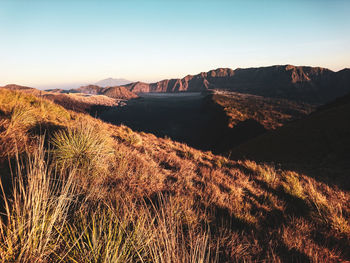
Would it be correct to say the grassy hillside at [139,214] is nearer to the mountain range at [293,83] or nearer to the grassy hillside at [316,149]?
the grassy hillside at [316,149]

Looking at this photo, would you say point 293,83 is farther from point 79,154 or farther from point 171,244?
point 171,244

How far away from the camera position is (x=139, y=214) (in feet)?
6.13

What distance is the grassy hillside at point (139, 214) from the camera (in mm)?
1096

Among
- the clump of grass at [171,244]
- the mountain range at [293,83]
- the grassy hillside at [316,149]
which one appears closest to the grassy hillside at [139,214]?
the clump of grass at [171,244]

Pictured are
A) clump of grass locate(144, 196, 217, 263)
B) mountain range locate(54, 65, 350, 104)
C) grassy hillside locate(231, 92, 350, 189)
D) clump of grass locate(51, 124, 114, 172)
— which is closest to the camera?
clump of grass locate(144, 196, 217, 263)

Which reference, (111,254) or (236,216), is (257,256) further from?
(111,254)

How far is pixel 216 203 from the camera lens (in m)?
2.68

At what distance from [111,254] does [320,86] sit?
185667mm

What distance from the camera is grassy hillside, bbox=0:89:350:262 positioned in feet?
3.59

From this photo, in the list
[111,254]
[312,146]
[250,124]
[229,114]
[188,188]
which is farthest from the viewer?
[229,114]

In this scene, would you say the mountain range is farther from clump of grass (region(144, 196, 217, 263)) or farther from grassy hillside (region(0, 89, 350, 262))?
clump of grass (region(144, 196, 217, 263))

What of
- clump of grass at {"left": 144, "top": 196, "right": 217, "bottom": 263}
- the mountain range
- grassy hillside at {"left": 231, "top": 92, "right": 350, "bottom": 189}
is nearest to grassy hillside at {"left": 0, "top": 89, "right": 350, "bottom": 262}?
clump of grass at {"left": 144, "top": 196, "right": 217, "bottom": 263}

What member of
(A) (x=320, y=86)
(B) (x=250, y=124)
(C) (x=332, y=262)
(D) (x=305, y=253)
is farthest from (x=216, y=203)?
(A) (x=320, y=86)

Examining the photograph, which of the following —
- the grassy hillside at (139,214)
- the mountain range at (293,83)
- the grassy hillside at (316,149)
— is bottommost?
the grassy hillside at (316,149)
